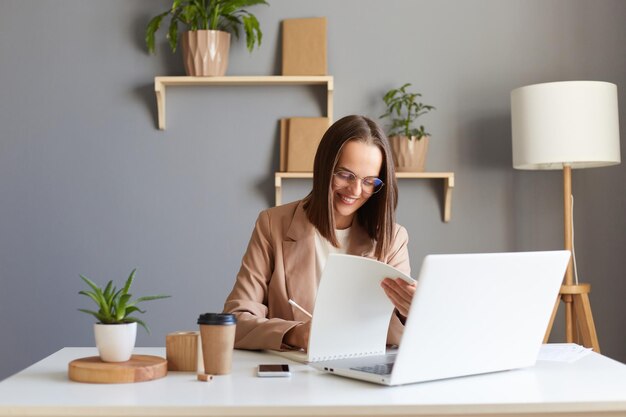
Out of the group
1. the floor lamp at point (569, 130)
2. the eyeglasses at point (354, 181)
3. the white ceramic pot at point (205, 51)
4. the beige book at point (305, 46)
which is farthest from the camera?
the beige book at point (305, 46)

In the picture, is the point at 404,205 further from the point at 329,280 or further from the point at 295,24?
the point at 329,280

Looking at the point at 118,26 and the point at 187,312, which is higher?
the point at 118,26

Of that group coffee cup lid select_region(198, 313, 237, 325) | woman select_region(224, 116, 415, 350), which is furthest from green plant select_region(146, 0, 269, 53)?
coffee cup lid select_region(198, 313, 237, 325)

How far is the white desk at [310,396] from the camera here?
1166 millimetres

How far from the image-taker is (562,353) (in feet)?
5.67

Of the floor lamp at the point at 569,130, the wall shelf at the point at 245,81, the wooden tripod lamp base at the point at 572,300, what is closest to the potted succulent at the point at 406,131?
the wall shelf at the point at 245,81

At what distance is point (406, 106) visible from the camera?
11.3ft

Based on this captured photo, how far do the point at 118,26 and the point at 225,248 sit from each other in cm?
109

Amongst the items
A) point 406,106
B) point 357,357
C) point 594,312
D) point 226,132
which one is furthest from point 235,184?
point 357,357

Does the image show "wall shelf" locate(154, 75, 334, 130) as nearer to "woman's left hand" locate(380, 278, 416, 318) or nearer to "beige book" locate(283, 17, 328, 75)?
"beige book" locate(283, 17, 328, 75)

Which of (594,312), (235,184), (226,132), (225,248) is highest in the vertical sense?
(226,132)

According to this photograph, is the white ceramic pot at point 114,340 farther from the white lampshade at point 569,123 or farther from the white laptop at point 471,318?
the white lampshade at point 569,123

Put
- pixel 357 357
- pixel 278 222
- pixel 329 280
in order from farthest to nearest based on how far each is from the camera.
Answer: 1. pixel 278 222
2. pixel 357 357
3. pixel 329 280

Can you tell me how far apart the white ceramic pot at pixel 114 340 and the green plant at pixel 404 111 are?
2109 millimetres
